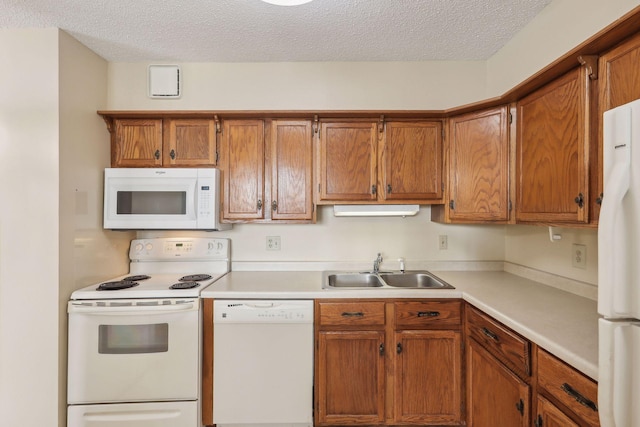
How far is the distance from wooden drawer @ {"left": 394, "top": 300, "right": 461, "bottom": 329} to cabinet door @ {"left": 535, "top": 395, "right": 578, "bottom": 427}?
67 centimetres

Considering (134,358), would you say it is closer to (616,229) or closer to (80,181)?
(80,181)

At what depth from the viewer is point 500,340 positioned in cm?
150

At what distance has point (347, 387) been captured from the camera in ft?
6.19

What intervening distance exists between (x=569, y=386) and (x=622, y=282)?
59cm

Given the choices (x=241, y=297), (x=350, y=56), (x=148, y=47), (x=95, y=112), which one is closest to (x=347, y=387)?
(x=241, y=297)

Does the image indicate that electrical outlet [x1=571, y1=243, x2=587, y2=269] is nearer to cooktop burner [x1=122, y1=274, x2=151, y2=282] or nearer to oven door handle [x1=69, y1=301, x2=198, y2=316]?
oven door handle [x1=69, y1=301, x2=198, y2=316]

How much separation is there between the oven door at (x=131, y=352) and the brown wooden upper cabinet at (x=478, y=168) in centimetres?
186

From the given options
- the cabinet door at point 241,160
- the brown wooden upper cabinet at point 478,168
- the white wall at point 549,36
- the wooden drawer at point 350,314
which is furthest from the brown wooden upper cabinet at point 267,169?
the white wall at point 549,36

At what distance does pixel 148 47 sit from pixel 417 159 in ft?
6.88

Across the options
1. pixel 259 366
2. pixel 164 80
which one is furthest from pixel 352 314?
pixel 164 80

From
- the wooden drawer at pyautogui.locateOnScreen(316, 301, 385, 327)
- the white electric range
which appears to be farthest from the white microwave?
the wooden drawer at pyautogui.locateOnScreen(316, 301, 385, 327)

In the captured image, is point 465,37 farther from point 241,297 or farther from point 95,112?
point 95,112

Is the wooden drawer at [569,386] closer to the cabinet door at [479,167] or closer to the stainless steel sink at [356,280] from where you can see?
the cabinet door at [479,167]

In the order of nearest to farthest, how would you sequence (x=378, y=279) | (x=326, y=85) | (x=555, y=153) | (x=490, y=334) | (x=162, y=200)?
1. (x=555, y=153)
2. (x=490, y=334)
3. (x=162, y=200)
4. (x=378, y=279)
5. (x=326, y=85)
